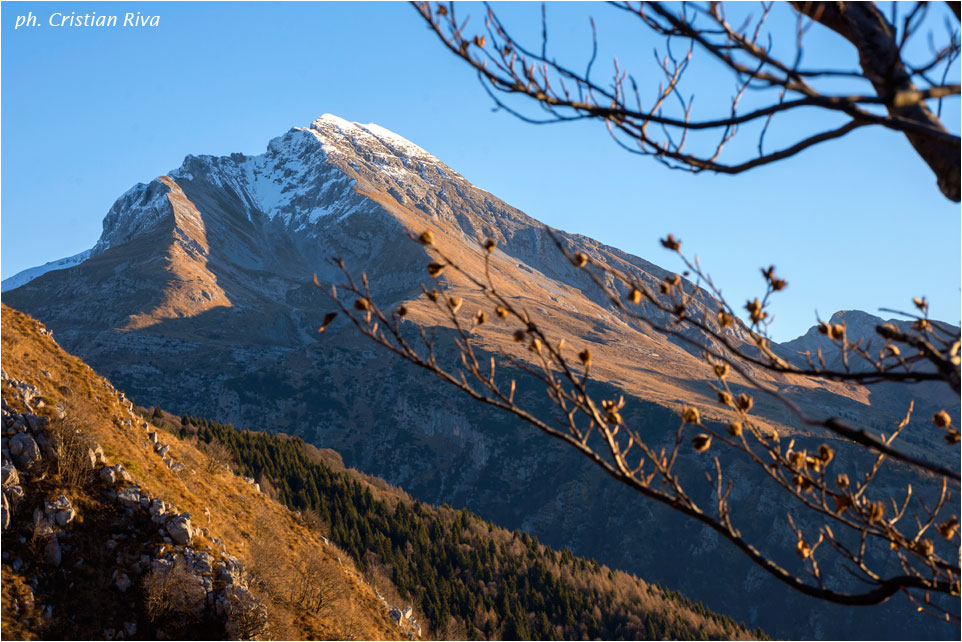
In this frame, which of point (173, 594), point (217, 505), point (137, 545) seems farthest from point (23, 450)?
point (217, 505)

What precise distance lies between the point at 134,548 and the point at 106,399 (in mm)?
10048

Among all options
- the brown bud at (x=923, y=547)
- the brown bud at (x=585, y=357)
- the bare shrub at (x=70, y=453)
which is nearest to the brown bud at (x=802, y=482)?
the brown bud at (x=923, y=547)

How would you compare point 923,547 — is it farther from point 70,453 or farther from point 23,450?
point 70,453

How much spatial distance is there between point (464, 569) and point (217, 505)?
70.0 metres

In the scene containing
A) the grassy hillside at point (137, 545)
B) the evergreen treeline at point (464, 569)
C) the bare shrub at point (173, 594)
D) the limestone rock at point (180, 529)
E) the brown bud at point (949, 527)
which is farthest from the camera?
the evergreen treeline at point (464, 569)

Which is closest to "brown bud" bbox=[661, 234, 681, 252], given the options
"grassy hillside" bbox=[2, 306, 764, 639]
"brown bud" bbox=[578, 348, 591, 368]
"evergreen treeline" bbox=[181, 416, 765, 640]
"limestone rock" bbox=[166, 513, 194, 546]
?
"brown bud" bbox=[578, 348, 591, 368]

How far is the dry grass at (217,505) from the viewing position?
84.8 feet

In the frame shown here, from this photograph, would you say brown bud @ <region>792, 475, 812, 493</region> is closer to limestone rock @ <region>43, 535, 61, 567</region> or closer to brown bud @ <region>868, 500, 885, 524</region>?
brown bud @ <region>868, 500, 885, 524</region>

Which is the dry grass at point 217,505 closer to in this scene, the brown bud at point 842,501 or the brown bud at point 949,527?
the brown bud at point 949,527

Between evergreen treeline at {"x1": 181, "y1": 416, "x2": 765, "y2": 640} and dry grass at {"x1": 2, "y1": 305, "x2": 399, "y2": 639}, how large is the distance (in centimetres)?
4437

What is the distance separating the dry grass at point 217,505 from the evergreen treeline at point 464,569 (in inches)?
1747

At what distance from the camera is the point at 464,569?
318 feet

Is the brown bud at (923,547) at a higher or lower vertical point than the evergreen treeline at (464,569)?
higher

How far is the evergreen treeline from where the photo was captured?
280ft
